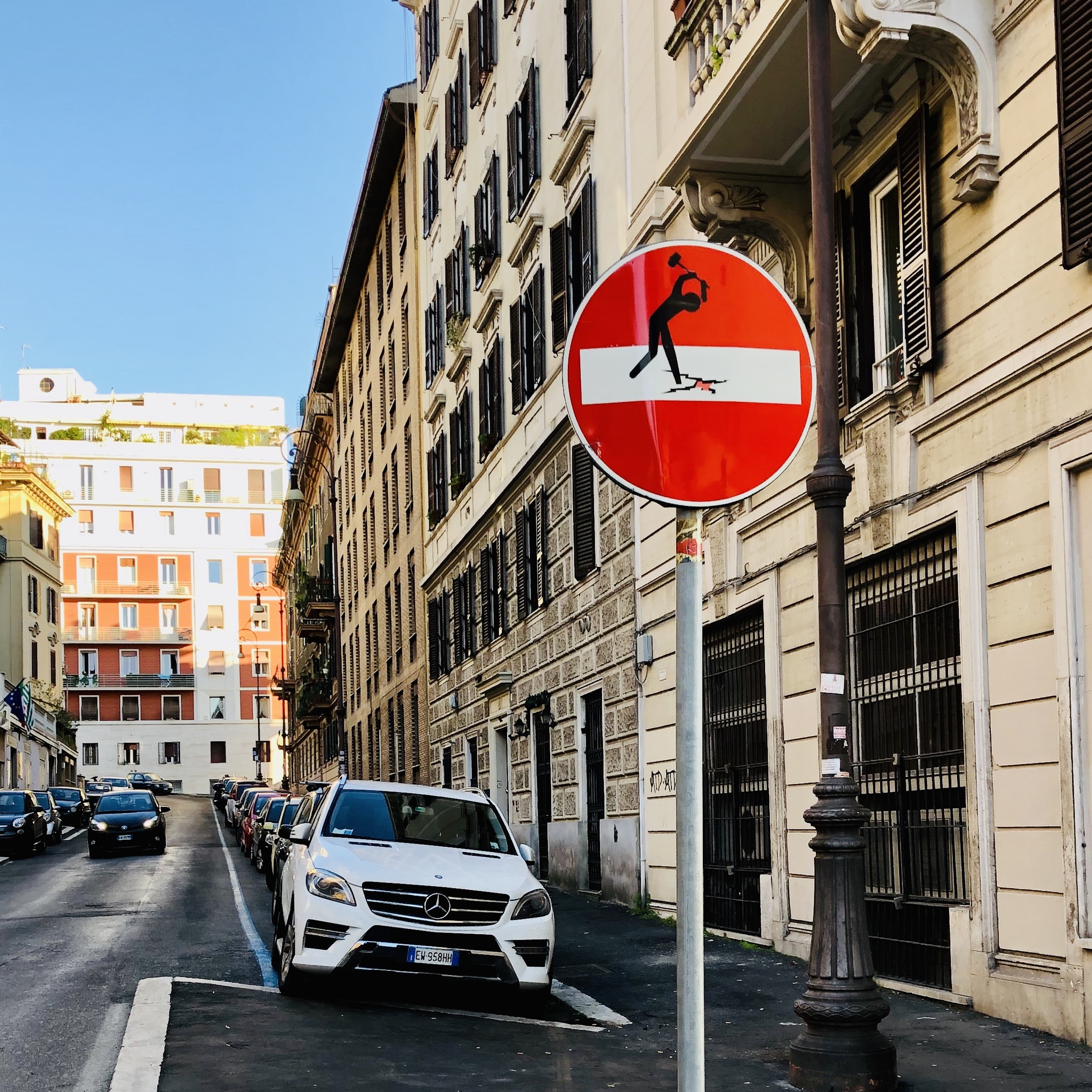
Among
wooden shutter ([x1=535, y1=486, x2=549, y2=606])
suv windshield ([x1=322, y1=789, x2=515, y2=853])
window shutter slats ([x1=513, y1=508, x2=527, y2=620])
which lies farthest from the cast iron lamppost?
suv windshield ([x1=322, y1=789, x2=515, y2=853])

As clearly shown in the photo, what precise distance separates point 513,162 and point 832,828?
19.7 meters

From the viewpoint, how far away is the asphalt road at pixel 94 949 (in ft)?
30.2

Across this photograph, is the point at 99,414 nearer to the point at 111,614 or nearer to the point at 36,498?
the point at 111,614

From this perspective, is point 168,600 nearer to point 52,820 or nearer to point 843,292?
point 52,820

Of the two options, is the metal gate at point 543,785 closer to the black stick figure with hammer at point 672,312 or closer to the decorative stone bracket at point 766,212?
the decorative stone bracket at point 766,212

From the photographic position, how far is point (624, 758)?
64.8 feet

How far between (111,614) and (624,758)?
84699 mm

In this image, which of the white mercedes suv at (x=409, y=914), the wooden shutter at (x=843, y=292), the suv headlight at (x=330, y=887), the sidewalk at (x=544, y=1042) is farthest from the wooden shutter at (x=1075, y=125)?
the suv headlight at (x=330, y=887)

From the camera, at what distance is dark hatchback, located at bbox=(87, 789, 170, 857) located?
3747 cm

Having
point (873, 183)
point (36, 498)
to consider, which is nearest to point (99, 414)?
point (36, 498)

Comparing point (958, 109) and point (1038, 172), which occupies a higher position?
point (958, 109)

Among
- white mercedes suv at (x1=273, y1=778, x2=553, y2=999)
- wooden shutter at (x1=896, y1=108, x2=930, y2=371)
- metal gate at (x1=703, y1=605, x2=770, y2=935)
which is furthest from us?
metal gate at (x1=703, y1=605, x2=770, y2=935)

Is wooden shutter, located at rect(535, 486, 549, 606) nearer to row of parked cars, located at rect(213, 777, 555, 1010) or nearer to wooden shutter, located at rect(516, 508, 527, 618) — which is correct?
wooden shutter, located at rect(516, 508, 527, 618)

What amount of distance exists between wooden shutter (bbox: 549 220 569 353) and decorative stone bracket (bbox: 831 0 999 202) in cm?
1171
